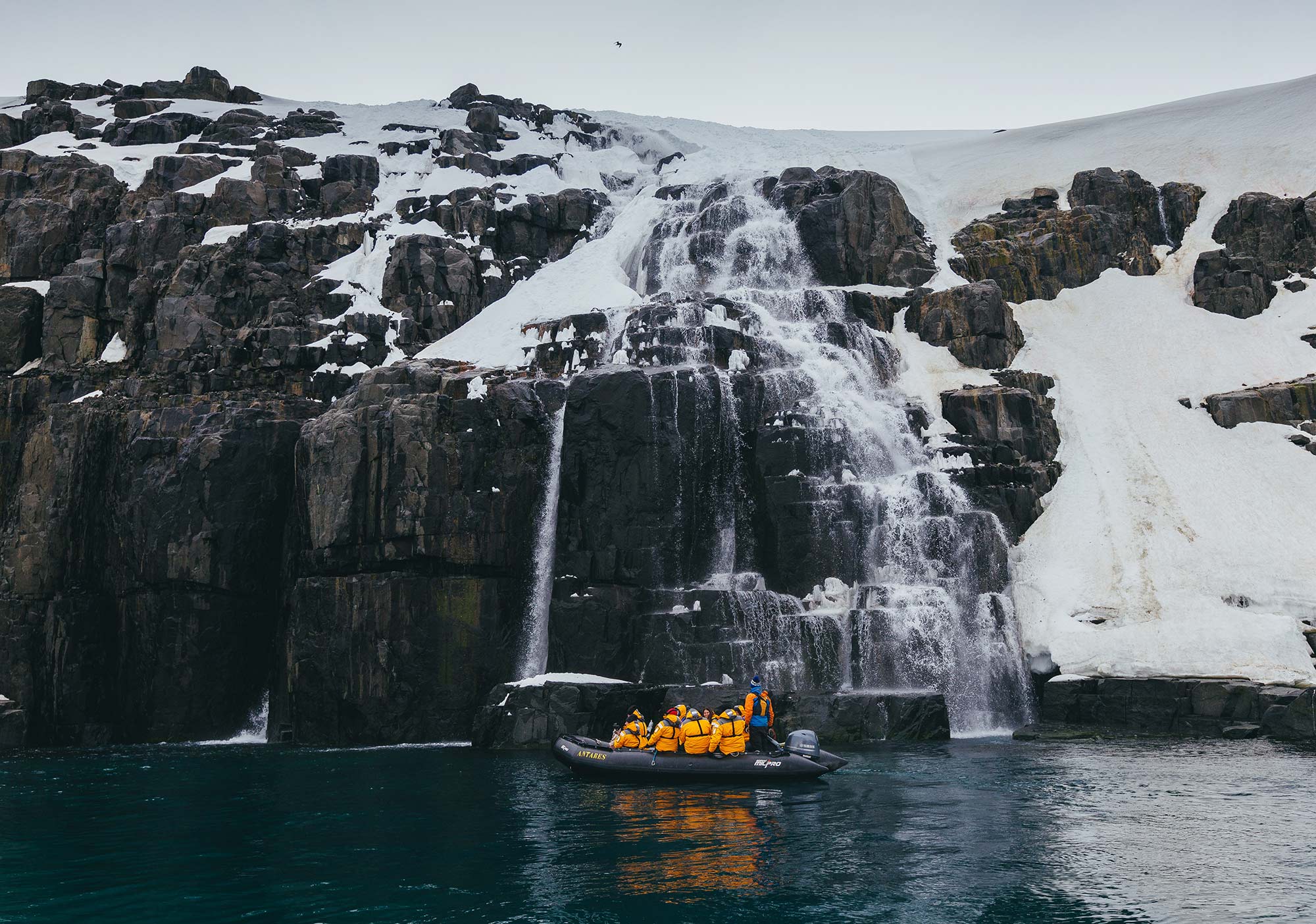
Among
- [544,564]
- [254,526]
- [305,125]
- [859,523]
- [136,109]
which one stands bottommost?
[544,564]

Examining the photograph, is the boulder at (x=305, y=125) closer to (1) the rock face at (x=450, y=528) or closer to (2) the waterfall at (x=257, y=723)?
(1) the rock face at (x=450, y=528)

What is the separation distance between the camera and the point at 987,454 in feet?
155

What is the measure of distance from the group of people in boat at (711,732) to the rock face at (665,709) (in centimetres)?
521

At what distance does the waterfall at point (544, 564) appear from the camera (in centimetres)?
4250

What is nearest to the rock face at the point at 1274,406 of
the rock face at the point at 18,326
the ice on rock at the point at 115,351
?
the ice on rock at the point at 115,351

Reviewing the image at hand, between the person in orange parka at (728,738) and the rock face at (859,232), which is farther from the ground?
the rock face at (859,232)

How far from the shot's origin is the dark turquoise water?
1617cm

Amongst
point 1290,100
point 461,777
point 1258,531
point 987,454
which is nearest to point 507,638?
point 461,777

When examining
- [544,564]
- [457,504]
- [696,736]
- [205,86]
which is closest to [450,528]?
[457,504]

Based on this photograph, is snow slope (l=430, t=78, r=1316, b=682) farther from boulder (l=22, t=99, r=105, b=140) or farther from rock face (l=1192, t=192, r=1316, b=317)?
boulder (l=22, t=99, r=105, b=140)

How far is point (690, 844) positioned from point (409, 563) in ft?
82.6

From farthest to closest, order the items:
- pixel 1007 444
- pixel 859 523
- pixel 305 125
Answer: pixel 305 125
pixel 1007 444
pixel 859 523

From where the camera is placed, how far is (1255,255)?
60.2 m

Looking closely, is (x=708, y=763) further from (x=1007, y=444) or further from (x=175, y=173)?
(x=175, y=173)
